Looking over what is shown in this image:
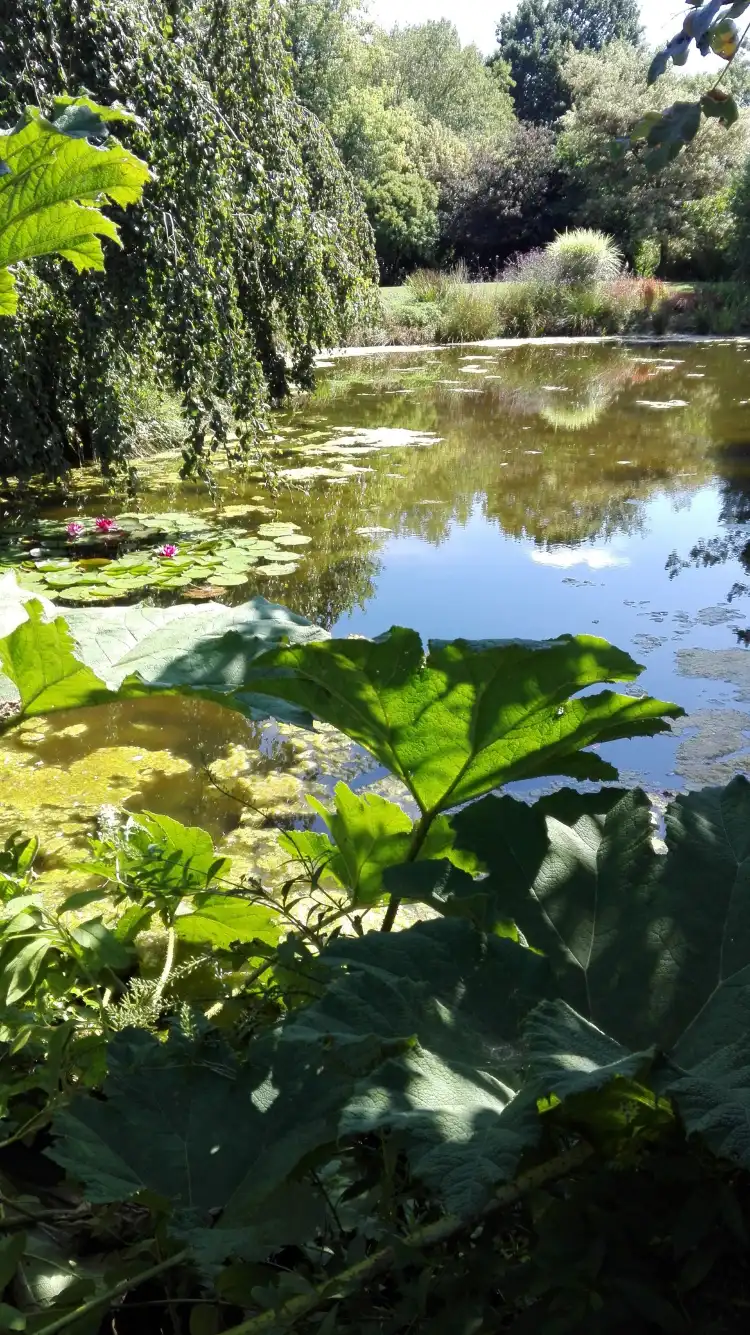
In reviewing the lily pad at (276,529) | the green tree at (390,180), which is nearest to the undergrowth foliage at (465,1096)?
the lily pad at (276,529)

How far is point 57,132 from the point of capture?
961 mm

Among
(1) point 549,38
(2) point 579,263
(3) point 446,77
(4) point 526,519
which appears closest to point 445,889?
(4) point 526,519

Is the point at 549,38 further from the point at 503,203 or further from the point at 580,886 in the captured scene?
the point at 580,886

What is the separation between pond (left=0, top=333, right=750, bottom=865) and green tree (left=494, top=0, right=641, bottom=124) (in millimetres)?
24298

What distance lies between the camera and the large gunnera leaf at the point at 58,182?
3.18ft

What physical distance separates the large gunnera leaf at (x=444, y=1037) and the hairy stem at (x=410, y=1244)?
43 millimetres

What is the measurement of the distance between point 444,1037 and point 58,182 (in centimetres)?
97

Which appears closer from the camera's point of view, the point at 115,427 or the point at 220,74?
the point at 115,427

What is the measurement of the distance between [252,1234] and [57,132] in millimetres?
1009

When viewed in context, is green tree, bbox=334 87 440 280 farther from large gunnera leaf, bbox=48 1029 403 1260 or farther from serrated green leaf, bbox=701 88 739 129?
large gunnera leaf, bbox=48 1029 403 1260

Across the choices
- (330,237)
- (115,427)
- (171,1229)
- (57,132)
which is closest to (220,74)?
(330,237)

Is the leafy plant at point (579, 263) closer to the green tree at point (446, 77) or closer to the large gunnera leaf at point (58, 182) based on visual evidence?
the green tree at point (446, 77)

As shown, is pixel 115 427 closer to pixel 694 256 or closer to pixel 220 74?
pixel 220 74

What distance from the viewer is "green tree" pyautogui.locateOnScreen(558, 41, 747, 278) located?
740 inches
